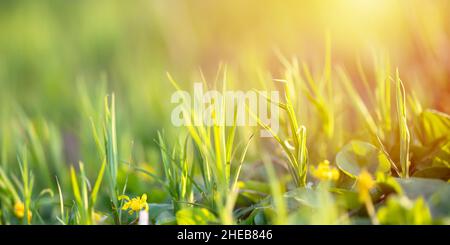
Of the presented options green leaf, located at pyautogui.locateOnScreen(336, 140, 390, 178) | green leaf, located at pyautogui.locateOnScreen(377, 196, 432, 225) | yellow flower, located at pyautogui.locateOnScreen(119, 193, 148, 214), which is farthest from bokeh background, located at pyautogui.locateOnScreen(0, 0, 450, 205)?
green leaf, located at pyautogui.locateOnScreen(377, 196, 432, 225)

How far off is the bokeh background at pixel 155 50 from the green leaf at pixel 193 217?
→ 0.38 metres

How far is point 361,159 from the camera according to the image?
1.01m

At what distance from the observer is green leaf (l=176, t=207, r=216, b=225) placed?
0.91 metres

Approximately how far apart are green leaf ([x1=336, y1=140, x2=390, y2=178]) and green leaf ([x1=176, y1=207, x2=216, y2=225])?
0.71 feet

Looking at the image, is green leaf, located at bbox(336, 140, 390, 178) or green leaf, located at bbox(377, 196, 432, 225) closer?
green leaf, located at bbox(377, 196, 432, 225)

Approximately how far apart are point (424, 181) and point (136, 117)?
983mm

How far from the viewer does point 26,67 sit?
7.35 feet

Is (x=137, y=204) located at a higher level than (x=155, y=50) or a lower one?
lower

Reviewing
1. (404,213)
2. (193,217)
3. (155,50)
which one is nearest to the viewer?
(404,213)

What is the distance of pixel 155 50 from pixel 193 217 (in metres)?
1.43

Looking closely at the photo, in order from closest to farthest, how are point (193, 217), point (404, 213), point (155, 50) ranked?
1. point (404, 213)
2. point (193, 217)
3. point (155, 50)
